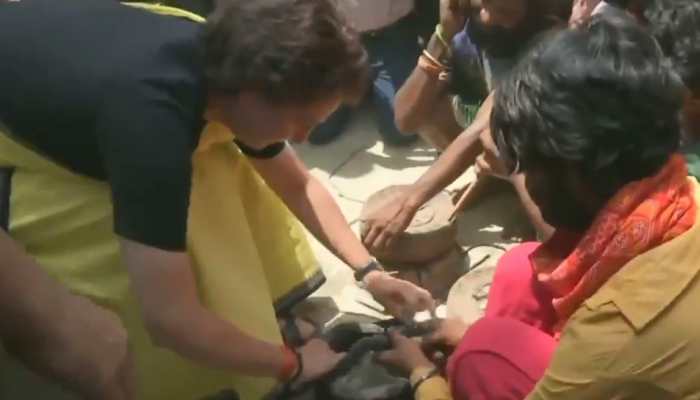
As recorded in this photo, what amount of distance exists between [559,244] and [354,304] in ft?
2.43

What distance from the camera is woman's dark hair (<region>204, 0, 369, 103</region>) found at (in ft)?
5.48

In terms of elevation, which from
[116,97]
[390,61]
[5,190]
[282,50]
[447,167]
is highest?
[282,50]

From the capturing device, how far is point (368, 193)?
9.13 ft

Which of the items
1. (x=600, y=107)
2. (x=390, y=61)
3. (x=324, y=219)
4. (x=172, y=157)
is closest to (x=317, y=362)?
(x=324, y=219)

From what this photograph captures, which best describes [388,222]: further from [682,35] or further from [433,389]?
[682,35]

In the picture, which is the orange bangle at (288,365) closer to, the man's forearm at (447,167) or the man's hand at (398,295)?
the man's hand at (398,295)

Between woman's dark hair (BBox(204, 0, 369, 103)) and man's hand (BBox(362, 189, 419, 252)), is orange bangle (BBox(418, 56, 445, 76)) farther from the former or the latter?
woman's dark hair (BBox(204, 0, 369, 103))

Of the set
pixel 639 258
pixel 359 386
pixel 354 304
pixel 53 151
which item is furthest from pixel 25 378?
pixel 639 258

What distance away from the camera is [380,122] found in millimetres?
2986

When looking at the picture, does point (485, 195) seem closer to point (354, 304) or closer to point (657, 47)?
point (354, 304)

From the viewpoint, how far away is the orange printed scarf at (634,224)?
4.96ft

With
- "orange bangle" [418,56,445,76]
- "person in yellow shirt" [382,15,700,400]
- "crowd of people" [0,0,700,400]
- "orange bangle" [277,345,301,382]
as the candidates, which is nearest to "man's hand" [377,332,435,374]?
"crowd of people" [0,0,700,400]

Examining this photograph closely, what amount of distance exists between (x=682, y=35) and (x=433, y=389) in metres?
0.65

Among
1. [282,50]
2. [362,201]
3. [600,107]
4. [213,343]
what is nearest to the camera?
[600,107]
